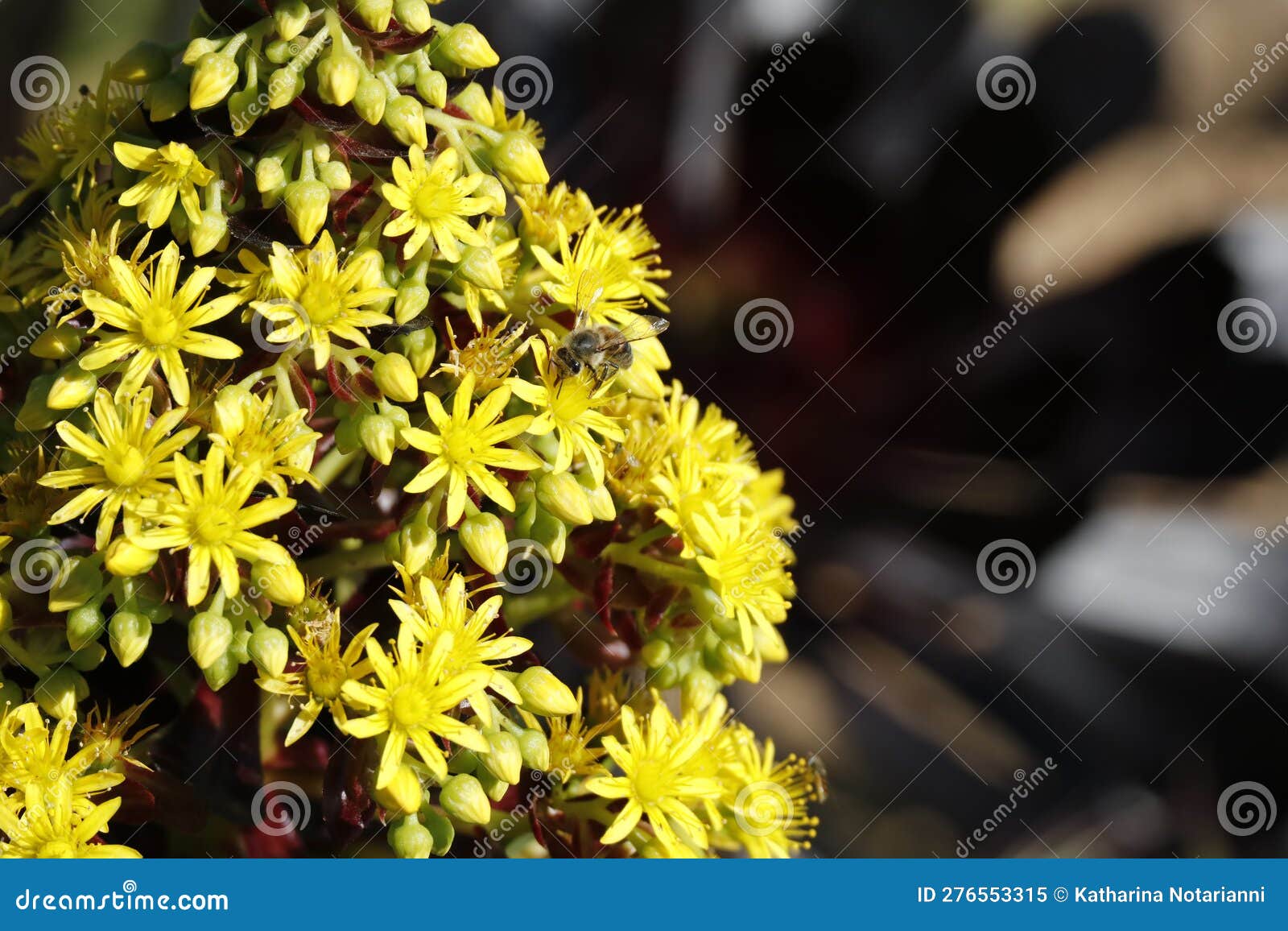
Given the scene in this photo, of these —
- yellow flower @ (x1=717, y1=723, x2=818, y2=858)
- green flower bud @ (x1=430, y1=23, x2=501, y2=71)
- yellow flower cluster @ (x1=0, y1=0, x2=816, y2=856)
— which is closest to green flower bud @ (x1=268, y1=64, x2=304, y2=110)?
yellow flower cluster @ (x1=0, y1=0, x2=816, y2=856)

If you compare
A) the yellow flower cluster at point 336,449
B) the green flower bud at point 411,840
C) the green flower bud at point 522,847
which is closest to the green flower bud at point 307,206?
the yellow flower cluster at point 336,449

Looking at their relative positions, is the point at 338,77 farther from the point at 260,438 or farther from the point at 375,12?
the point at 260,438

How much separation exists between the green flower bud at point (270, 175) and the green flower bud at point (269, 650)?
32cm

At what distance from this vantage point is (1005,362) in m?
1.74

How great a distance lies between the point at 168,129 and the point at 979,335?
4.03ft

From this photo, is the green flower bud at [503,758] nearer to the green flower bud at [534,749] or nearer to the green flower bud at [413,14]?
the green flower bud at [534,749]

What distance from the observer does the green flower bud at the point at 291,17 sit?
2.56 ft

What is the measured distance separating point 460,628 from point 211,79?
1.41ft

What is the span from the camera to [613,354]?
898 millimetres

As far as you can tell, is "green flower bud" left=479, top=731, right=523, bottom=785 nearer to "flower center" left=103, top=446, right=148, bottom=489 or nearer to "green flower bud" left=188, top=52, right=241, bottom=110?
"flower center" left=103, top=446, right=148, bottom=489

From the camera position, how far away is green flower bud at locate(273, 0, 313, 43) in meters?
0.78

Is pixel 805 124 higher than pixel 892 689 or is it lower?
higher

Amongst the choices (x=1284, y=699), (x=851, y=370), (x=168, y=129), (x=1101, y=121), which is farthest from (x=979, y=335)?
(x=168, y=129)

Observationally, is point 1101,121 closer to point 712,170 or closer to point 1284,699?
point 712,170
